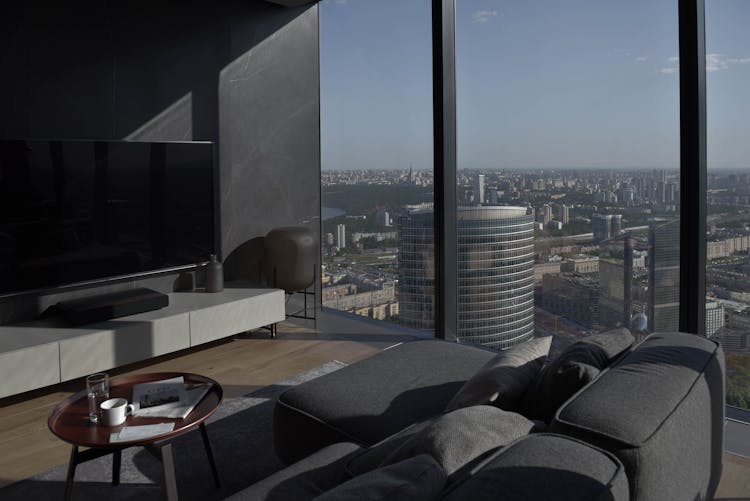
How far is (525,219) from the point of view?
3.88 meters

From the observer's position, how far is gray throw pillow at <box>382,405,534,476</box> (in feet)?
4.18

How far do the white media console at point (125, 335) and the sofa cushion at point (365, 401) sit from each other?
1.66 metres

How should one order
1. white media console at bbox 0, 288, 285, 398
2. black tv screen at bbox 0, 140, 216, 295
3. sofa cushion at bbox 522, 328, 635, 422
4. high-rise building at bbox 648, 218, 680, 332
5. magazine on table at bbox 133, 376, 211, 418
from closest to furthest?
sofa cushion at bbox 522, 328, 635, 422 < magazine on table at bbox 133, 376, 211, 418 < high-rise building at bbox 648, 218, 680, 332 < white media console at bbox 0, 288, 285, 398 < black tv screen at bbox 0, 140, 216, 295

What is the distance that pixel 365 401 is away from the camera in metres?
2.28

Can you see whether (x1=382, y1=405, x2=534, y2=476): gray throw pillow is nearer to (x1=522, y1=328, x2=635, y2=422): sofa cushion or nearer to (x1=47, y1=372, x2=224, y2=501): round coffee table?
(x1=522, y1=328, x2=635, y2=422): sofa cushion

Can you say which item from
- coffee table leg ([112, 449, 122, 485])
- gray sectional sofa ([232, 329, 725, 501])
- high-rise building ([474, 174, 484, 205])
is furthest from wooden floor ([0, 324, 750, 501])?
high-rise building ([474, 174, 484, 205])

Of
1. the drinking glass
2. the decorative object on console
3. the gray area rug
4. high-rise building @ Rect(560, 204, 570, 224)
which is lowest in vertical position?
the gray area rug

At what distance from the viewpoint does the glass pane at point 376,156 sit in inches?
176

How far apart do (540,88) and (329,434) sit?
2527 millimetres

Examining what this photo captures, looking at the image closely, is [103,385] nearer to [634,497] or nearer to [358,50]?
[634,497]

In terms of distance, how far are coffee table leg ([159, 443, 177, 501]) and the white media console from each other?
1602 mm

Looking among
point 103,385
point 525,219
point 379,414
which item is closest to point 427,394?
point 379,414

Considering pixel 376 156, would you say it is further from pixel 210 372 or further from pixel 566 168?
pixel 210 372

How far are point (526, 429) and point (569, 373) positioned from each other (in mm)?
298
